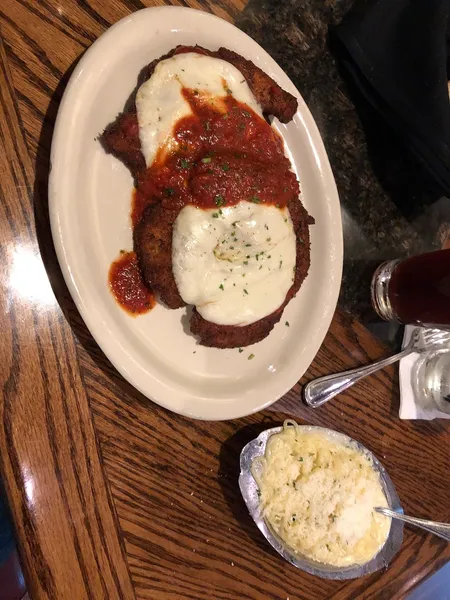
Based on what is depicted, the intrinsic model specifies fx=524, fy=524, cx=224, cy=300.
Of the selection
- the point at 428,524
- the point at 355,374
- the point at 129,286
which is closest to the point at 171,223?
the point at 129,286

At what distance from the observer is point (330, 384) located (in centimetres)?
228

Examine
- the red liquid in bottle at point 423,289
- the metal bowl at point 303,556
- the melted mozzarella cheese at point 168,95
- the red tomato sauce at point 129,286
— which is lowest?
the metal bowl at point 303,556

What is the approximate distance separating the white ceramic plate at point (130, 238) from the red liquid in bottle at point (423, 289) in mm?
381

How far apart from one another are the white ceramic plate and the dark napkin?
36 cm

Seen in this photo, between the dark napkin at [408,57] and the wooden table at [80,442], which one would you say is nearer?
the wooden table at [80,442]

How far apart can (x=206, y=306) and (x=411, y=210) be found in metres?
1.49

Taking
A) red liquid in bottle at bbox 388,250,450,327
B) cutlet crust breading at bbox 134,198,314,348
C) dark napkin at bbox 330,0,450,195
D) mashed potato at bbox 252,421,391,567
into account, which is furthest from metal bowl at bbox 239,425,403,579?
dark napkin at bbox 330,0,450,195

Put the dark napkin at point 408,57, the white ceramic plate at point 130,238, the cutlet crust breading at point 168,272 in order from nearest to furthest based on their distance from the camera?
the white ceramic plate at point 130,238 → the cutlet crust breading at point 168,272 → the dark napkin at point 408,57

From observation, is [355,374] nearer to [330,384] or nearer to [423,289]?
[330,384]

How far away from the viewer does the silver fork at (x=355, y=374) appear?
88.7 inches

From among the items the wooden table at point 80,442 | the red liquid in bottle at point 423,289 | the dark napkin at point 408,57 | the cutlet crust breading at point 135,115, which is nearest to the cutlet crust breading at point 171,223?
the cutlet crust breading at point 135,115

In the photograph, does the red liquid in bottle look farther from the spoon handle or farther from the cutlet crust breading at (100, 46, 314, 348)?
the cutlet crust breading at (100, 46, 314, 348)

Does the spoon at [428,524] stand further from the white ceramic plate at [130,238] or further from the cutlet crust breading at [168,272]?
the cutlet crust breading at [168,272]

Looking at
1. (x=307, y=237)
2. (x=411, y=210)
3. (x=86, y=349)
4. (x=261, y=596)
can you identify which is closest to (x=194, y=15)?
(x=307, y=237)
